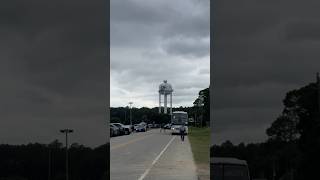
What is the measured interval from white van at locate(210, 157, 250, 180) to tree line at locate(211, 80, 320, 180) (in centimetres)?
63

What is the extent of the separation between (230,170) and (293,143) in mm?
1376

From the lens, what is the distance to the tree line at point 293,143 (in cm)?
1030

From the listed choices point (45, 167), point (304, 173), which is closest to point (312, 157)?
point (304, 173)

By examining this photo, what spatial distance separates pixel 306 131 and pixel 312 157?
0.50m

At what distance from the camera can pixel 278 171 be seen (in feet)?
34.6

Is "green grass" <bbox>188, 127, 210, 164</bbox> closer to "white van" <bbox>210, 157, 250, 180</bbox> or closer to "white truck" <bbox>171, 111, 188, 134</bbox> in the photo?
"white van" <bbox>210, 157, 250, 180</bbox>

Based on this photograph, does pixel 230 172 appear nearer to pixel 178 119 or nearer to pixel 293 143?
pixel 293 143

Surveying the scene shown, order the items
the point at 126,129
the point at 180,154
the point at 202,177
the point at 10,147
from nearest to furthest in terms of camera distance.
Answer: the point at 10,147, the point at 202,177, the point at 180,154, the point at 126,129

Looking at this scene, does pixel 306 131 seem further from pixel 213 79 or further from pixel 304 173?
pixel 213 79

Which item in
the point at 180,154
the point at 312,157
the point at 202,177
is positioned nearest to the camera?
the point at 312,157

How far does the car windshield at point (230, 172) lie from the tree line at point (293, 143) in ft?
2.26

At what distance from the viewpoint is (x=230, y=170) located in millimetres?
10094

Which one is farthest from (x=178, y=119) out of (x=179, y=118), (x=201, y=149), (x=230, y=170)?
(x=230, y=170)

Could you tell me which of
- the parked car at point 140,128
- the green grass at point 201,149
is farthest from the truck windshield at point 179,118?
the parked car at point 140,128
